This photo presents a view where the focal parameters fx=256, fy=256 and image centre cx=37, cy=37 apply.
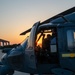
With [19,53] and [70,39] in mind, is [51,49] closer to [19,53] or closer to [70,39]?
[70,39]

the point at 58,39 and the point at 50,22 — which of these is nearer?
the point at 58,39

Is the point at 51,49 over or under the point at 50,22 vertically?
under

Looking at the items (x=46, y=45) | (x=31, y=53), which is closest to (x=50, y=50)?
(x=46, y=45)

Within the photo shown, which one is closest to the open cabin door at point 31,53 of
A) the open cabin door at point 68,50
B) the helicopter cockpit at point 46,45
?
Answer: the helicopter cockpit at point 46,45

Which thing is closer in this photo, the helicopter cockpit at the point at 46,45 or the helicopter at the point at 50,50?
the helicopter at the point at 50,50

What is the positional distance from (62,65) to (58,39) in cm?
90

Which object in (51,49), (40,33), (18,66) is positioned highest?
(40,33)

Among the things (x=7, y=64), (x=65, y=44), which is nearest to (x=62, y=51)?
(x=65, y=44)

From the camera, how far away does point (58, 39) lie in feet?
28.9

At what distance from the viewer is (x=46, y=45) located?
926cm

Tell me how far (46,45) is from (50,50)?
0.31 metres

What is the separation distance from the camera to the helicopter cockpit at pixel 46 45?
356 inches

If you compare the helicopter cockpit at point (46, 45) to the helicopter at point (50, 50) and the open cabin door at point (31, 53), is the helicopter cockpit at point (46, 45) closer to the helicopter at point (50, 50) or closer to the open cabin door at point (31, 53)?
the helicopter at point (50, 50)

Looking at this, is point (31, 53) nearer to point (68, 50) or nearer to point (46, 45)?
point (46, 45)
